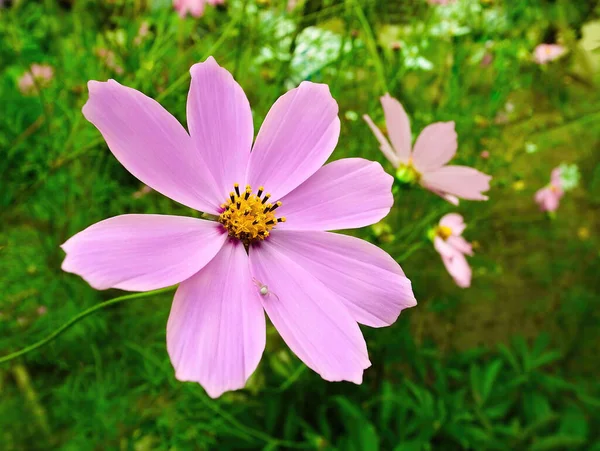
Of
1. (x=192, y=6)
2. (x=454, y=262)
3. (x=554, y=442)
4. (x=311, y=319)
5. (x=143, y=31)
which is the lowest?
(x=554, y=442)

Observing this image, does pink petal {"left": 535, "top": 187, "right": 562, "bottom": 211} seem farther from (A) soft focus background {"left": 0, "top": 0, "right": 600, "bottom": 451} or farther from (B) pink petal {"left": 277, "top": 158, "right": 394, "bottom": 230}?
(B) pink petal {"left": 277, "top": 158, "right": 394, "bottom": 230}

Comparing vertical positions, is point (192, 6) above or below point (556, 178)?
above

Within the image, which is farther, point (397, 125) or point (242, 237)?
point (397, 125)

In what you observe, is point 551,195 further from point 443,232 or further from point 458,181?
point 458,181

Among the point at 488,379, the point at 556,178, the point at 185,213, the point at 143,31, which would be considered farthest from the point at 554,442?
the point at 143,31

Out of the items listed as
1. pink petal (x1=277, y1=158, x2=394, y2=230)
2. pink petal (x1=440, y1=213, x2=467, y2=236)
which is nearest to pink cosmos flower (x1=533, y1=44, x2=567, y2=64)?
pink petal (x1=440, y1=213, x2=467, y2=236)

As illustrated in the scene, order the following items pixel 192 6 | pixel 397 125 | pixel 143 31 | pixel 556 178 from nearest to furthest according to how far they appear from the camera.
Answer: pixel 397 125 → pixel 192 6 → pixel 143 31 → pixel 556 178

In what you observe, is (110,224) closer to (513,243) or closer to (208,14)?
(208,14)
